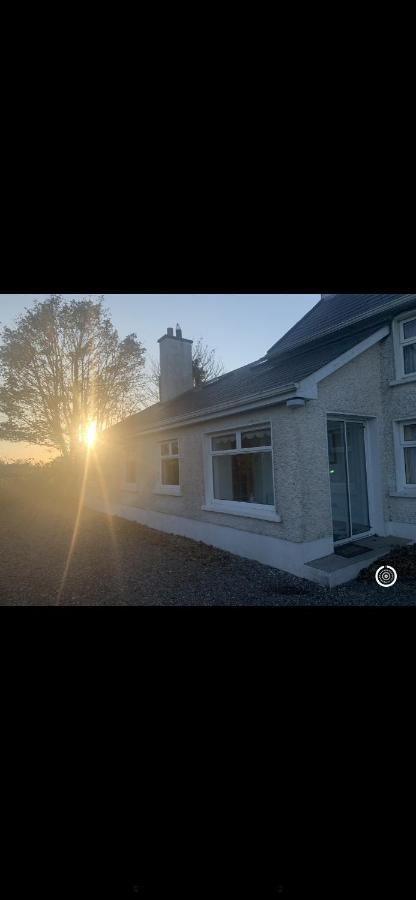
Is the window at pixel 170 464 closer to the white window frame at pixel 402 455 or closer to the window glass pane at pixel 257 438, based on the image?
the window glass pane at pixel 257 438

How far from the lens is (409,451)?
315 cm

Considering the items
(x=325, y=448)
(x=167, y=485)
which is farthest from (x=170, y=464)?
(x=325, y=448)

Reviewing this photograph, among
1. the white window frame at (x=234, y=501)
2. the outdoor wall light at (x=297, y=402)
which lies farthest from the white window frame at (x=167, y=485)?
the outdoor wall light at (x=297, y=402)

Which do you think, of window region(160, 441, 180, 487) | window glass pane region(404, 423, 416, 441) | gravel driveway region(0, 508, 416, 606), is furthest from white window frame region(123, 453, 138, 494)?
window glass pane region(404, 423, 416, 441)

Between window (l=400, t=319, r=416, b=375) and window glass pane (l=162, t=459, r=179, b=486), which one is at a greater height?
window (l=400, t=319, r=416, b=375)

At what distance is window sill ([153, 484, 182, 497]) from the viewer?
4763 mm

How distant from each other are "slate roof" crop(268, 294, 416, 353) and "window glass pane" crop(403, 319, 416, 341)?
7.1 inches

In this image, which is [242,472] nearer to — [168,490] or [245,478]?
[245,478]

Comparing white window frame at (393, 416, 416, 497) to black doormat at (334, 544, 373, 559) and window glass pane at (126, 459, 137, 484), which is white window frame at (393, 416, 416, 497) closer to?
black doormat at (334, 544, 373, 559)
